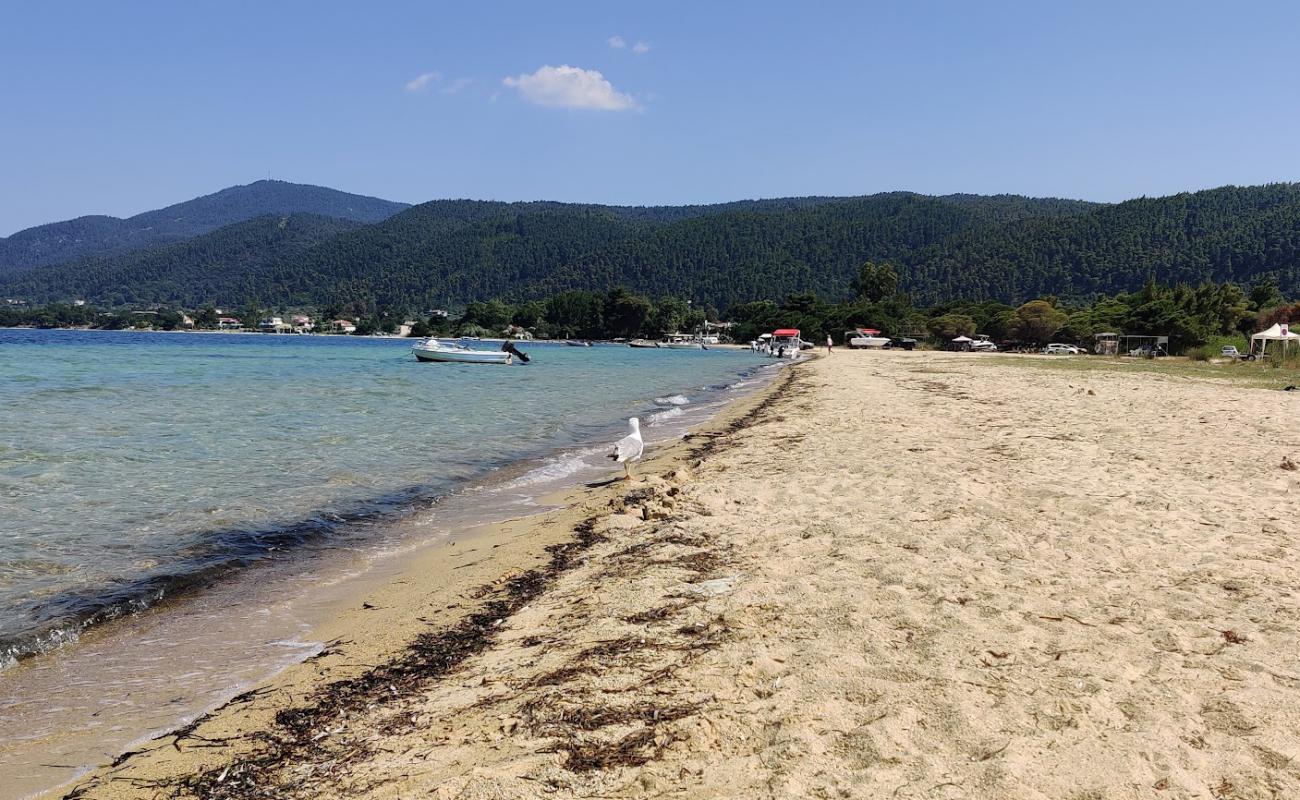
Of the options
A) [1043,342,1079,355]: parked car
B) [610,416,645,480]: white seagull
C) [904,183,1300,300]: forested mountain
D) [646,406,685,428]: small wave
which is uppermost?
[904,183,1300,300]: forested mountain

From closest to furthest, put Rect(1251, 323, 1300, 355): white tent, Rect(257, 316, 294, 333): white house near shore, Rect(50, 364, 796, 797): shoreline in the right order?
Rect(50, 364, 796, 797): shoreline < Rect(1251, 323, 1300, 355): white tent < Rect(257, 316, 294, 333): white house near shore

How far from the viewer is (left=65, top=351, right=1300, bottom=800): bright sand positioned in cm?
291

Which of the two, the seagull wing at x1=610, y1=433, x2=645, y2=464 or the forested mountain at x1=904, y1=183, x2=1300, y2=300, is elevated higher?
the forested mountain at x1=904, y1=183, x2=1300, y2=300

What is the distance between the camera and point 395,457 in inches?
491

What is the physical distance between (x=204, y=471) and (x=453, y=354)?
1708 inches

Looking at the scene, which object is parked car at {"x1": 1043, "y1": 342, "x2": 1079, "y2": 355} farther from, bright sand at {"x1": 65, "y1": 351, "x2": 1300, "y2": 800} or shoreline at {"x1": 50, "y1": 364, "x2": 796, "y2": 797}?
shoreline at {"x1": 50, "y1": 364, "x2": 796, "y2": 797}

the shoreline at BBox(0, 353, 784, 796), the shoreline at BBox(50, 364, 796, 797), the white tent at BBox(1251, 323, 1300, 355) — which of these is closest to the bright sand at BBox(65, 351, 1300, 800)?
the shoreline at BBox(50, 364, 796, 797)

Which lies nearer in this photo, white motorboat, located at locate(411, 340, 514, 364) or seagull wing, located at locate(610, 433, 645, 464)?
seagull wing, located at locate(610, 433, 645, 464)

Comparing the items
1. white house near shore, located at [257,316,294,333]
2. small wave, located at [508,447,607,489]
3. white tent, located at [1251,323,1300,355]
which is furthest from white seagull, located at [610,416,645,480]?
white house near shore, located at [257,316,294,333]

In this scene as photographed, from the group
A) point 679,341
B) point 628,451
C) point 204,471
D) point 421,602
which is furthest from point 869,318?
point 421,602

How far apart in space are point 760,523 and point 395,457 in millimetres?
7617

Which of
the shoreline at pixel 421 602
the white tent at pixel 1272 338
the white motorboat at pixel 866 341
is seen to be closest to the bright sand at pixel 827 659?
the shoreline at pixel 421 602

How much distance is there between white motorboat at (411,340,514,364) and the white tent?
140 ft

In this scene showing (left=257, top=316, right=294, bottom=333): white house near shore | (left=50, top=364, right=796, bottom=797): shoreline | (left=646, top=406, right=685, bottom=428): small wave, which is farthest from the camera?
(left=257, top=316, right=294, bottom=333): white house near shore
